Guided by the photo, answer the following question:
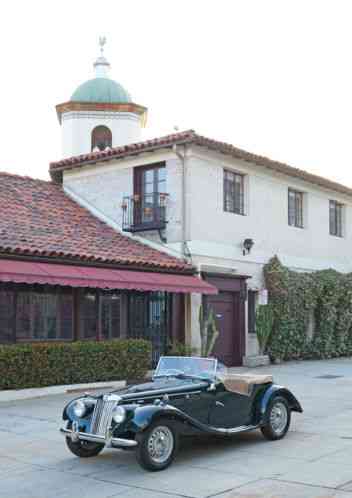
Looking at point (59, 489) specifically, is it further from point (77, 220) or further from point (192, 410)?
point (77, 220)

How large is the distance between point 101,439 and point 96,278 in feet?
24.2

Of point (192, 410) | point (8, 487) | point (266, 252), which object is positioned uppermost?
point (266, 252)

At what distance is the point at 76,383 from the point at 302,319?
8.93 metres

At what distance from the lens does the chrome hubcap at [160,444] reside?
23.9ft

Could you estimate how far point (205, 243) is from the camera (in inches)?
713

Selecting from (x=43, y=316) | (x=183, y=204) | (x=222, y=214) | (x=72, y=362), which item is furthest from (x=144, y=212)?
(x=72, y=362)

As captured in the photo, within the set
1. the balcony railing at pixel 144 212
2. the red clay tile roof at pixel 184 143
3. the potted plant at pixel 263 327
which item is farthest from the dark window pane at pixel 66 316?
the potted plant at pixel 263 327

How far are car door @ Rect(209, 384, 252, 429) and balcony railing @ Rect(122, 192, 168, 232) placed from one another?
995 cm

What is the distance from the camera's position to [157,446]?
7.36 m

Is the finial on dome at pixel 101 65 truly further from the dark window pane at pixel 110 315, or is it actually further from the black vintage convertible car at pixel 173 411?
the black vintage convertible car at pixel 173 411

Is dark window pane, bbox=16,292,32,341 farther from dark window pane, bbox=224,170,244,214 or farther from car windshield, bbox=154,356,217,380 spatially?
dark window pane, bbox=224,170,244,214

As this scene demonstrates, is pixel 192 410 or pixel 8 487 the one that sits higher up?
pixel 192 410

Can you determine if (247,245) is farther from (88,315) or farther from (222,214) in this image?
(88,315)

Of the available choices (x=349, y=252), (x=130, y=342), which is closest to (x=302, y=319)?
(x=349, y=252)
